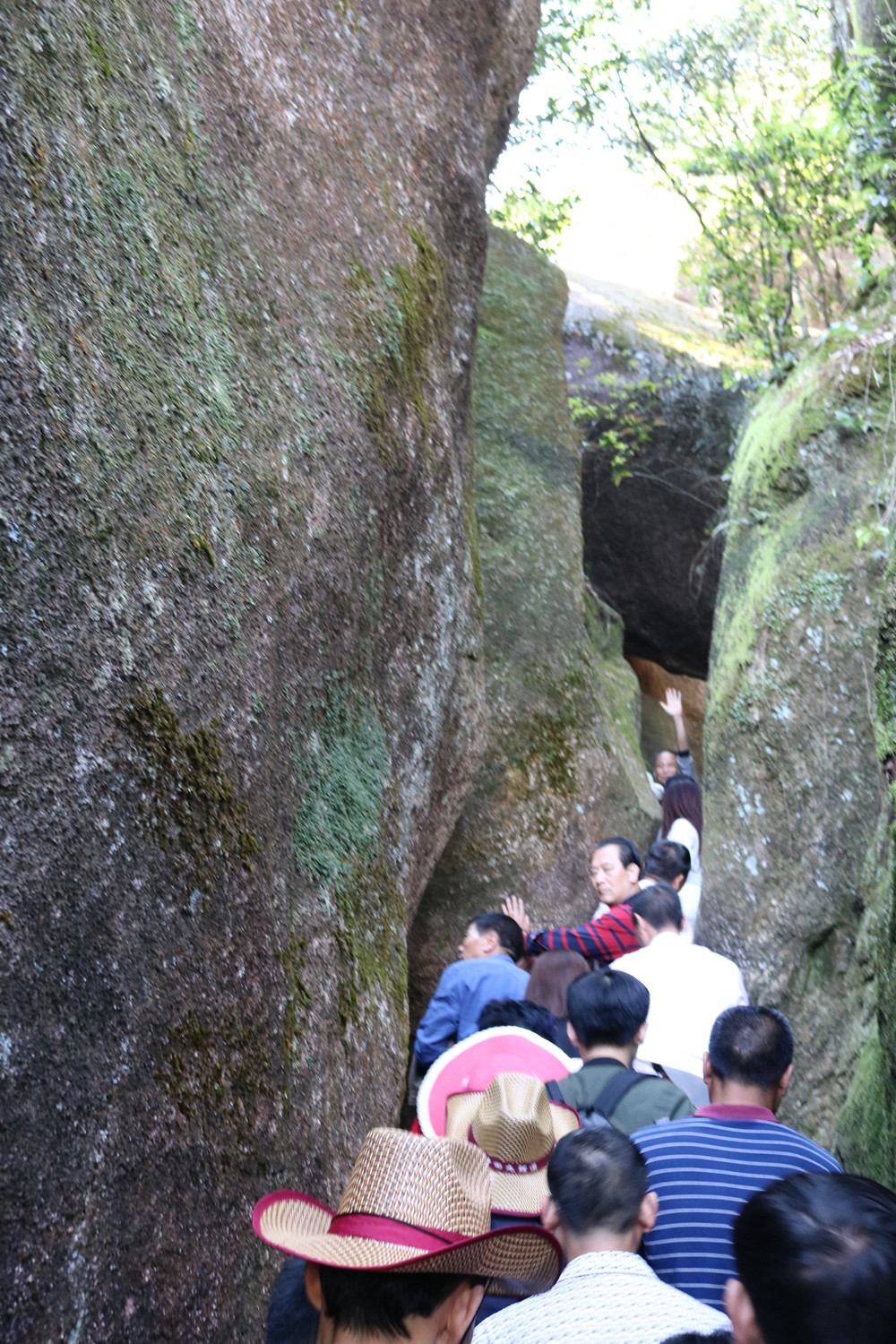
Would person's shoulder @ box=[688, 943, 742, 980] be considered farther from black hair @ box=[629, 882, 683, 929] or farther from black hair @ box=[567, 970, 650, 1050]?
black hair @ box=[567, 970, 650, 1050]

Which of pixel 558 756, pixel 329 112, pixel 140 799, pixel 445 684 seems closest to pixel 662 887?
pixel 445 684

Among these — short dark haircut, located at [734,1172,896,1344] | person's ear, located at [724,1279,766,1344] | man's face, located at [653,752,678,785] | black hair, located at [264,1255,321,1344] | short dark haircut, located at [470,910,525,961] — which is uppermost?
short dark haircut, located at [734,1172,896,1344]

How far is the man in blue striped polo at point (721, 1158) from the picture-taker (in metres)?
2.38

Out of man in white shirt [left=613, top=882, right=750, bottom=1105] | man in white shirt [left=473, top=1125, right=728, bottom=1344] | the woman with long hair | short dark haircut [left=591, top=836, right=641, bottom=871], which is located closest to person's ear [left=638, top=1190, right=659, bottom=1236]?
man in white shirt [left=473, top=1125, right=728, bottom=1344]

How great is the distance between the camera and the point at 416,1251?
174 cm

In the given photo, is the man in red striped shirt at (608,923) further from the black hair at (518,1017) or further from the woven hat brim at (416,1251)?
the woven hat brim at (416,1251)

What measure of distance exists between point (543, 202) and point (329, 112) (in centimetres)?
792

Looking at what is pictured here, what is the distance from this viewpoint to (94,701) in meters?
2.27

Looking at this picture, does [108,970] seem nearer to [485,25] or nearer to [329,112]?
[329,112]

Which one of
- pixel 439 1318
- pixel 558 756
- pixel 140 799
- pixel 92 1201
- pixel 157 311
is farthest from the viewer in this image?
pixel 558 756

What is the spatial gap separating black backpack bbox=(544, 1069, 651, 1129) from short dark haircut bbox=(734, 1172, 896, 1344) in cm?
138

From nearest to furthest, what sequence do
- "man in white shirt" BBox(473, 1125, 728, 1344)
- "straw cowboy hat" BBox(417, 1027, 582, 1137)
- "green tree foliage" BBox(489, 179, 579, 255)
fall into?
"man in white shirt" BBox(473, 1125, 728, 1344) < "straw cowboy hat" BBox(417, 1027, 582, 1137) < "green tree foliage" BBox(489, 179, 579, 255)

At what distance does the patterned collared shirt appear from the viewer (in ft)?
6.09

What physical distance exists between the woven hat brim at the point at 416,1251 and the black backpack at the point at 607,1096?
951 mm
